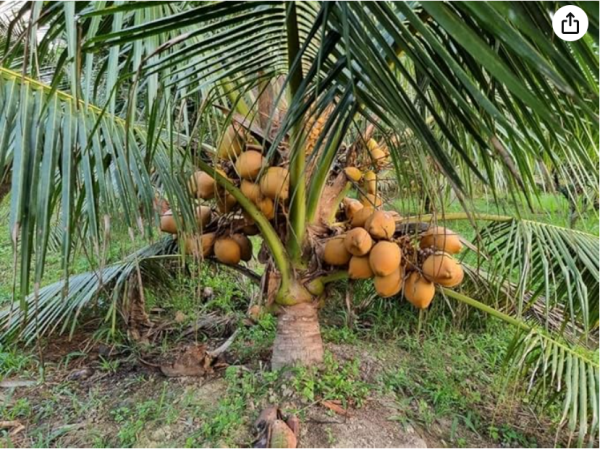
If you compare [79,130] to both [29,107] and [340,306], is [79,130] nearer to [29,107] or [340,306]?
[29,107]

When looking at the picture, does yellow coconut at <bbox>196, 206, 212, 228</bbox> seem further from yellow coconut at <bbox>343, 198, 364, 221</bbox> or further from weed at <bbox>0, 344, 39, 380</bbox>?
weed at <bbox>0, 344, 39, 380</bbox>

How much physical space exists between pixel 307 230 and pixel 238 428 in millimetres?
629

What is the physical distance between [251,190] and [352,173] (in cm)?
35

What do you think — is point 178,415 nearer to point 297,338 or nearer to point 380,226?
point 297,338

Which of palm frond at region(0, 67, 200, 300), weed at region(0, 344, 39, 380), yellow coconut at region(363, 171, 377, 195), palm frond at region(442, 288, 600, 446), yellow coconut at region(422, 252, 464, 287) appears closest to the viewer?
palm frond at region(0, 67, 200, 300)

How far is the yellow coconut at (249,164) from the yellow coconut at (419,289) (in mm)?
533

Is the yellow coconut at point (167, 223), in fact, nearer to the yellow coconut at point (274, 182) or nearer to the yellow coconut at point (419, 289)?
the yellow coconut at point (274, 182)

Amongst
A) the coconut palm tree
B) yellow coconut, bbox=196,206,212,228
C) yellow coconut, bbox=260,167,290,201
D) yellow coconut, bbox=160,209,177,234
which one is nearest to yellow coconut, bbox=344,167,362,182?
the coconut palm tree

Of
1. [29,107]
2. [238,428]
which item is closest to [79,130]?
[29,107]

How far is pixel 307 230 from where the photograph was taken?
1439 mm

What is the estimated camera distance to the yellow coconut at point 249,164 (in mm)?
1307

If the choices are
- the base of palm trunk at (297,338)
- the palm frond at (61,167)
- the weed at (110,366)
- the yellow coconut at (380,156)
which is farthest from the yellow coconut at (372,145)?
the weed at (110,366)

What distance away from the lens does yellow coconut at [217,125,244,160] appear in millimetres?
1336

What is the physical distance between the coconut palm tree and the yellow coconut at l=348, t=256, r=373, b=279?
0.11 meters
